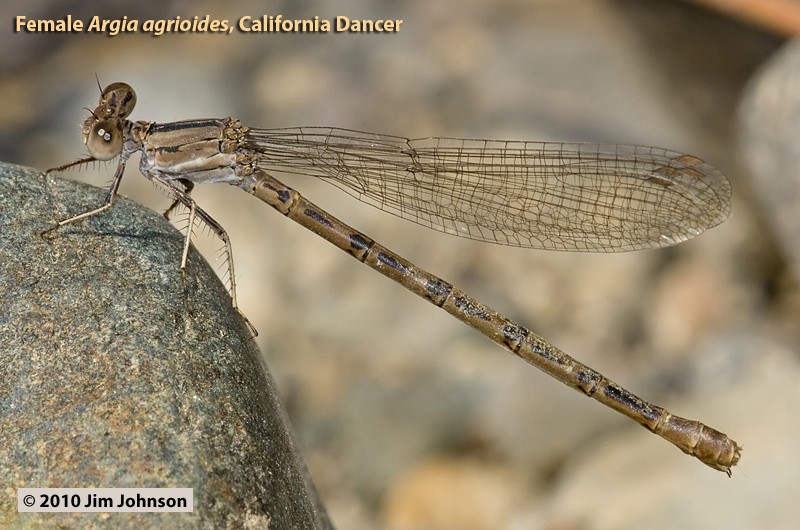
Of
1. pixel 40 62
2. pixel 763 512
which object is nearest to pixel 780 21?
pixel 763 512

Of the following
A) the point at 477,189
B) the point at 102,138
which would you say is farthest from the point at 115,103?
the point at 477,189

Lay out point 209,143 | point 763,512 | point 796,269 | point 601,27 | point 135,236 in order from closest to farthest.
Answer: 1. point 135,236
2. point 209,143
3. point 763,512
4. point 796,269
5. point 601,27

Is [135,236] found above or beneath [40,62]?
beneath

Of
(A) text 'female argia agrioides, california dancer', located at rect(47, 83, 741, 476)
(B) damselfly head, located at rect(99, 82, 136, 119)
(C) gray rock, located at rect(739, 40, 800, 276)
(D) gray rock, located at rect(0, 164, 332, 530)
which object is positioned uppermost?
(C) gray rock, located at rect(739, 40, 800, 276)

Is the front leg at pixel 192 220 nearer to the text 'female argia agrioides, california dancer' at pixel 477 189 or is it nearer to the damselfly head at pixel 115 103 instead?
the text 'female argia agrioides, california dancer' at pixel 477 189

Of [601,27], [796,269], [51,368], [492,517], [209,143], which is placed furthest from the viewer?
[601,27]

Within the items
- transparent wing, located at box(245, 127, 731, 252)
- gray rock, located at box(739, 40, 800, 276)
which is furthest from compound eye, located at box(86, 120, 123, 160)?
gray rock, located at box(739, 40, 800, 276)

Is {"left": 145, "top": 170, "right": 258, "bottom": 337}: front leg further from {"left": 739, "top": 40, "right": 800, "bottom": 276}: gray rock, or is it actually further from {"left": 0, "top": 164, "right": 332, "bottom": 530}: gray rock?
{"left": 739, "top": 40, "right": 800, "bottom": 276}: gray rock

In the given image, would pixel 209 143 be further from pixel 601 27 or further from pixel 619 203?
pixel 601 27
